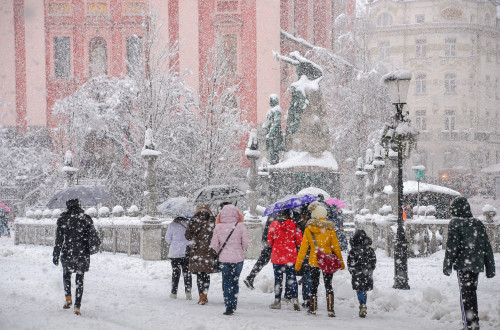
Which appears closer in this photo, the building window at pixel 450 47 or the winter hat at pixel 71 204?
the winter hat at pixel 71 204

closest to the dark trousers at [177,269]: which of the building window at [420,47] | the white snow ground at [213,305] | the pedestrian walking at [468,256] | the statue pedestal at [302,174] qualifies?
the white snow ground at [213,305]

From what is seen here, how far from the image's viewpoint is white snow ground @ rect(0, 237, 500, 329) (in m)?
7.92

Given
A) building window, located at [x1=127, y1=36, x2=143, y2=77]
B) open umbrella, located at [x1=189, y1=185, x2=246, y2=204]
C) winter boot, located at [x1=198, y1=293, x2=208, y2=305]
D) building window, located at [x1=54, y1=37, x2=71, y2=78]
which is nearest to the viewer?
winter boot, located at [x1=198, y1=293, x2=208, y2=305]

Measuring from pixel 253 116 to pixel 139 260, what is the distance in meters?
19.7

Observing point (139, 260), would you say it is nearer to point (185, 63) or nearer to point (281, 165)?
point (281, 165)

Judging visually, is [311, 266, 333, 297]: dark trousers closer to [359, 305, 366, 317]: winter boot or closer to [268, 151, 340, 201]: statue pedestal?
[359, 305, 366, 317]: winter boot

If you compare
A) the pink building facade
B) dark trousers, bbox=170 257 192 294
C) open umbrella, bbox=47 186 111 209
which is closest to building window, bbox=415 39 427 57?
the pink building facade

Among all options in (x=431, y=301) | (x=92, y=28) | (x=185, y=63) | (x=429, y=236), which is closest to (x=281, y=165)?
(x=429, y=236)

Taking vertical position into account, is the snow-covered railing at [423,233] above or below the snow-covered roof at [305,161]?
below

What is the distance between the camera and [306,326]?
7.68 metres

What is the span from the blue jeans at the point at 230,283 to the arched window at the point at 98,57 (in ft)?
92.8

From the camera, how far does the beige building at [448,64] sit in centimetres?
5334

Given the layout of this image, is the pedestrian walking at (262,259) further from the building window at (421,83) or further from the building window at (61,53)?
the building window at (421,83)

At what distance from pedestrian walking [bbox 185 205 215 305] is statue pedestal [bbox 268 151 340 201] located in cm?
781
